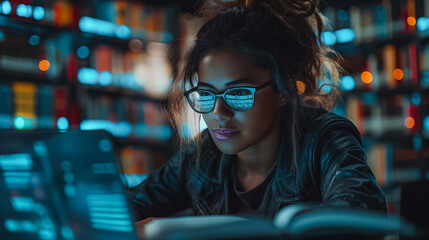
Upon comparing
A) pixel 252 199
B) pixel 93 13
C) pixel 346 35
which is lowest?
pixel 252 199

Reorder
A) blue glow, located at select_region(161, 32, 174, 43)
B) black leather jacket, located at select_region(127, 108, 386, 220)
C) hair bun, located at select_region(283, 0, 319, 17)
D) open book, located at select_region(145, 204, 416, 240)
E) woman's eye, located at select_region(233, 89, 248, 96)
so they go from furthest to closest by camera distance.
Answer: blue glow, located at select_region(161, 32, 174, 43), hair bun, located at select_region(283, 0, 319, 17), woman's eye, located at select_region(233, 89, 248, 96), black leather jacket, located at select_region(127, 108, 386, 220), open book, located at select_region(145, 204, 416, 240)

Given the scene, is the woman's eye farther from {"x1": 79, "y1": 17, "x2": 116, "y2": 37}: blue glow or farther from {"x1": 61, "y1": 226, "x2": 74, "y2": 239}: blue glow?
{"x1": 79, "y1": 17, "x2": 116, "y2": 37}: blue glow

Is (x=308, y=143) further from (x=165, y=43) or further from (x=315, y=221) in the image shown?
(x=165, y=43)

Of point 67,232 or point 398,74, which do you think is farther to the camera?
point 398,74

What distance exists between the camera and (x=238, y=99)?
1.25 m

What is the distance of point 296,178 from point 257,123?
0.19m

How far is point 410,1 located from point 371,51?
17.8 inches

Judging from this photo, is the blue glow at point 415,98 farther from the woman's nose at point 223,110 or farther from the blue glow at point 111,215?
the blue glow at point 111,215

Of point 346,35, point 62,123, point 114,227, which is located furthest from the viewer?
point 346,35

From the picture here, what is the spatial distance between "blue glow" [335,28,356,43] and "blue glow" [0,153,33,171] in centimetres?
302

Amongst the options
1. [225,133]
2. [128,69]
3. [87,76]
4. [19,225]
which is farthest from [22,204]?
[128,69]

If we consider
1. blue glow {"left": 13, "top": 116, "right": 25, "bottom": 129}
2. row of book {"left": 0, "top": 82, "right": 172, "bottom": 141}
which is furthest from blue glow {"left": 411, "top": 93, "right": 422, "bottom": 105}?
blue glow {"left": 13, "top": 116, "right": 25, "bottom": 129}

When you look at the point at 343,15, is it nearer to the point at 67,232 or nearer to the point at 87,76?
the point at 87,76

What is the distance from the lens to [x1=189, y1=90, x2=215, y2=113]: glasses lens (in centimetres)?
129
